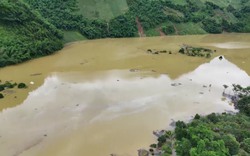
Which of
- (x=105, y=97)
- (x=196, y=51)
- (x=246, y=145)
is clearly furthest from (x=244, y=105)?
(x=196, y=51)

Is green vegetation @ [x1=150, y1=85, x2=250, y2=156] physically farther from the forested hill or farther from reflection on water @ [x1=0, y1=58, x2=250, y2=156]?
the forested hill

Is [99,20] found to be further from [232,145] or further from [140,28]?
[232,145]

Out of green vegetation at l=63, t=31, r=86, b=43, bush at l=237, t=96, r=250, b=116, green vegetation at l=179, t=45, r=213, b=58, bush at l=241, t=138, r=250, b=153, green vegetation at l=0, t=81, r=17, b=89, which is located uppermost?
green vegetation at l=63, t=31, r=86, b=43

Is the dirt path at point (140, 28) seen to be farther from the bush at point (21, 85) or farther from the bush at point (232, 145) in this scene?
the bush at point (232, 145)

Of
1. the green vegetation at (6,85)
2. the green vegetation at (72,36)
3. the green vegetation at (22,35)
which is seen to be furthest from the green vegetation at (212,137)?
the green vegetation at (72,36)

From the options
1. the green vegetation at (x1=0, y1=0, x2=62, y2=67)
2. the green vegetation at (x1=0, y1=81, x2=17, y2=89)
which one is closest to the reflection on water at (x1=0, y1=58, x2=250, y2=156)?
the green vegetation at (x1=0, y1=81, x2=17, y2=89)
